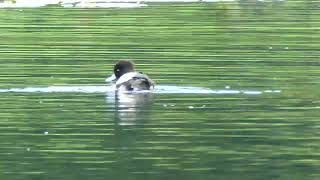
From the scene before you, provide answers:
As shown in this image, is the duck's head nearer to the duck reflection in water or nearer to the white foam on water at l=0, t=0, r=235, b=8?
the duck reflection in water

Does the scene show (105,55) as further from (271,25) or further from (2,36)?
(271,25)

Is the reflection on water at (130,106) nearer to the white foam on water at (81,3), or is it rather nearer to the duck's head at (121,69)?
the duck's head at (121,69)

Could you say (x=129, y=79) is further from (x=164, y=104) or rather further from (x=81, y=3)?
(x=81, y=3)

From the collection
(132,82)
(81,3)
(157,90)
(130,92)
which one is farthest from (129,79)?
(81,3)

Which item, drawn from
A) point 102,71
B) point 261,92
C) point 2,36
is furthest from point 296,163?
point 2,36

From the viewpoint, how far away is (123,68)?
2492cm

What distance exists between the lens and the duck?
2304 centimetres

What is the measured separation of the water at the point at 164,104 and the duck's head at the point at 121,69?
1.13 feet

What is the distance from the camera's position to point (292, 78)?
2434 cm

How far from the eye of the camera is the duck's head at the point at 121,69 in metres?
24.7

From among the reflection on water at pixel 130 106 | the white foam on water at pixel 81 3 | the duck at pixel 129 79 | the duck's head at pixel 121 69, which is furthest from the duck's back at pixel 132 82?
the white foam on water at pixel 81 3

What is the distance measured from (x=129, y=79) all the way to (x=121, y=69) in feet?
4.12

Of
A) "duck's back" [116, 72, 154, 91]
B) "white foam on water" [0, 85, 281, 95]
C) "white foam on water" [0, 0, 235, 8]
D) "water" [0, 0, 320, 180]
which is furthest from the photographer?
"white foam on water" [0, 0, 235, 8]

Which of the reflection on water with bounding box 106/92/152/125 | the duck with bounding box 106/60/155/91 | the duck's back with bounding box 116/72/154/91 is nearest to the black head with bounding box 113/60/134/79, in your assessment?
the duck with bounding box 106/60/155/91
